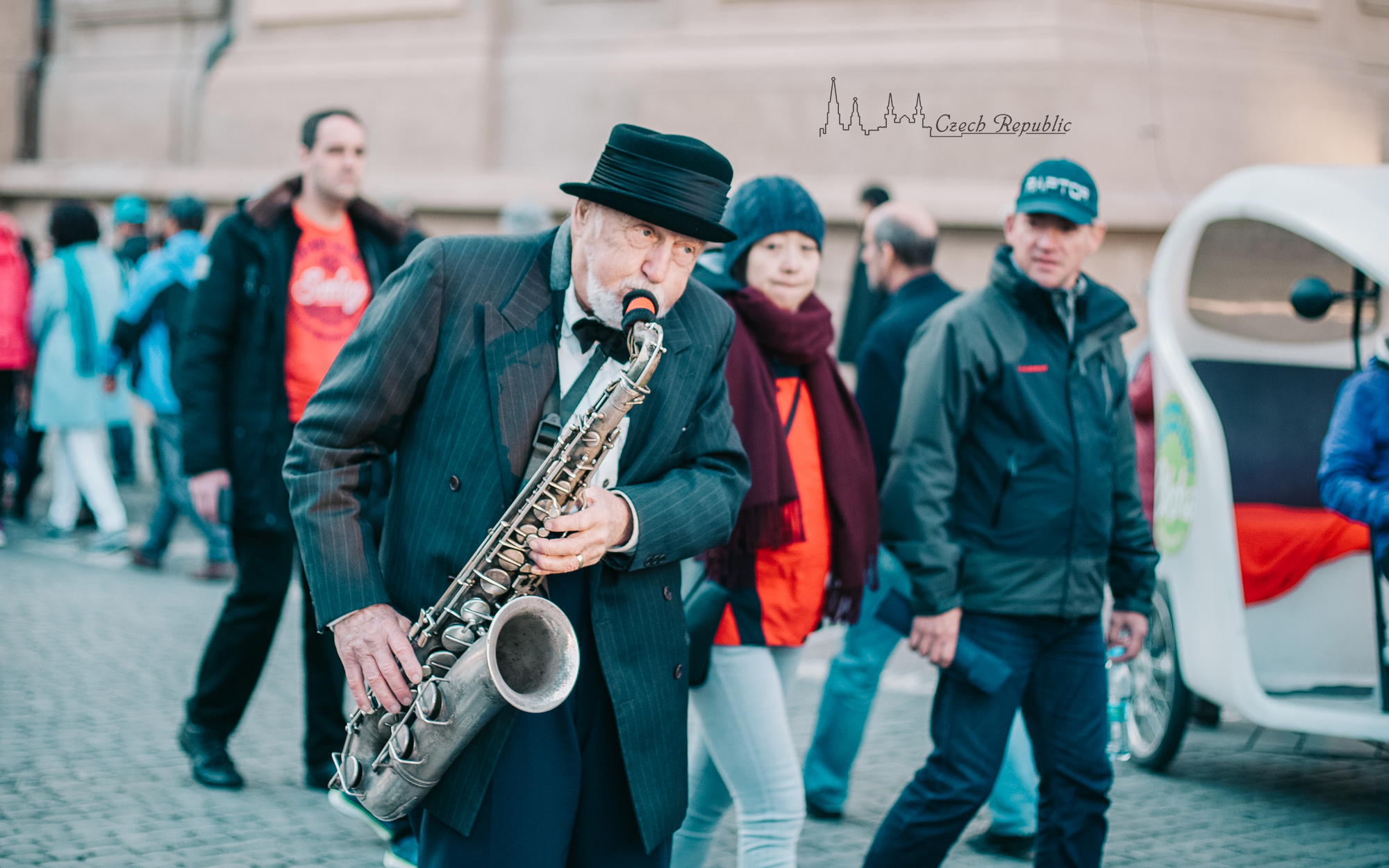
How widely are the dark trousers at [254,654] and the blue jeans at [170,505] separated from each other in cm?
383

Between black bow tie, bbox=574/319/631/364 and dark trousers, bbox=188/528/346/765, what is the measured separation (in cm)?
239

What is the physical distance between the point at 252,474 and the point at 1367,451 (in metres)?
3.53

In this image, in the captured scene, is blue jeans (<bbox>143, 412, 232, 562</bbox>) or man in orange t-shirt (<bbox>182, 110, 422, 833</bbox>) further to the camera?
blue jeans (<bbox>143, 412, 232, 562</bbox>)

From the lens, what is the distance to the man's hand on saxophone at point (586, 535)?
2.35 m

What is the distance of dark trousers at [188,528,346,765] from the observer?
15.3 ft

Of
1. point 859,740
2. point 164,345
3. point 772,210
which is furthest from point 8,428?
point 772,210

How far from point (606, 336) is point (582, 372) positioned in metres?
0.08

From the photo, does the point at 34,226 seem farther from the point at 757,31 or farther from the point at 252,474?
the point at 252,474

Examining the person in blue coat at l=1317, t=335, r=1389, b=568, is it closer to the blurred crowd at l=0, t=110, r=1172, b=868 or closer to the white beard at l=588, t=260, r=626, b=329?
the blurred crowd at l=0, t=110, r=1172, b=868

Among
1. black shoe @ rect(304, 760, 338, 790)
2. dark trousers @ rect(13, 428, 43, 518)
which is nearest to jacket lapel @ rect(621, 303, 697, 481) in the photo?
black shoe @ rect(304, 760, 338, 790)

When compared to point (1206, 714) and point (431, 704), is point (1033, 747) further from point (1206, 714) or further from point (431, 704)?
point (1206, 714)

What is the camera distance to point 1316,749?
5.89m

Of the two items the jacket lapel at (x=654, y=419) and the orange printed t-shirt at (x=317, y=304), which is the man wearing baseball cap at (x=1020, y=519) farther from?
the orange printed t-shirt at (x=317, y=304)

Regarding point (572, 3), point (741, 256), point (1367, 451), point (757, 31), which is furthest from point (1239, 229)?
point (572, 3)
